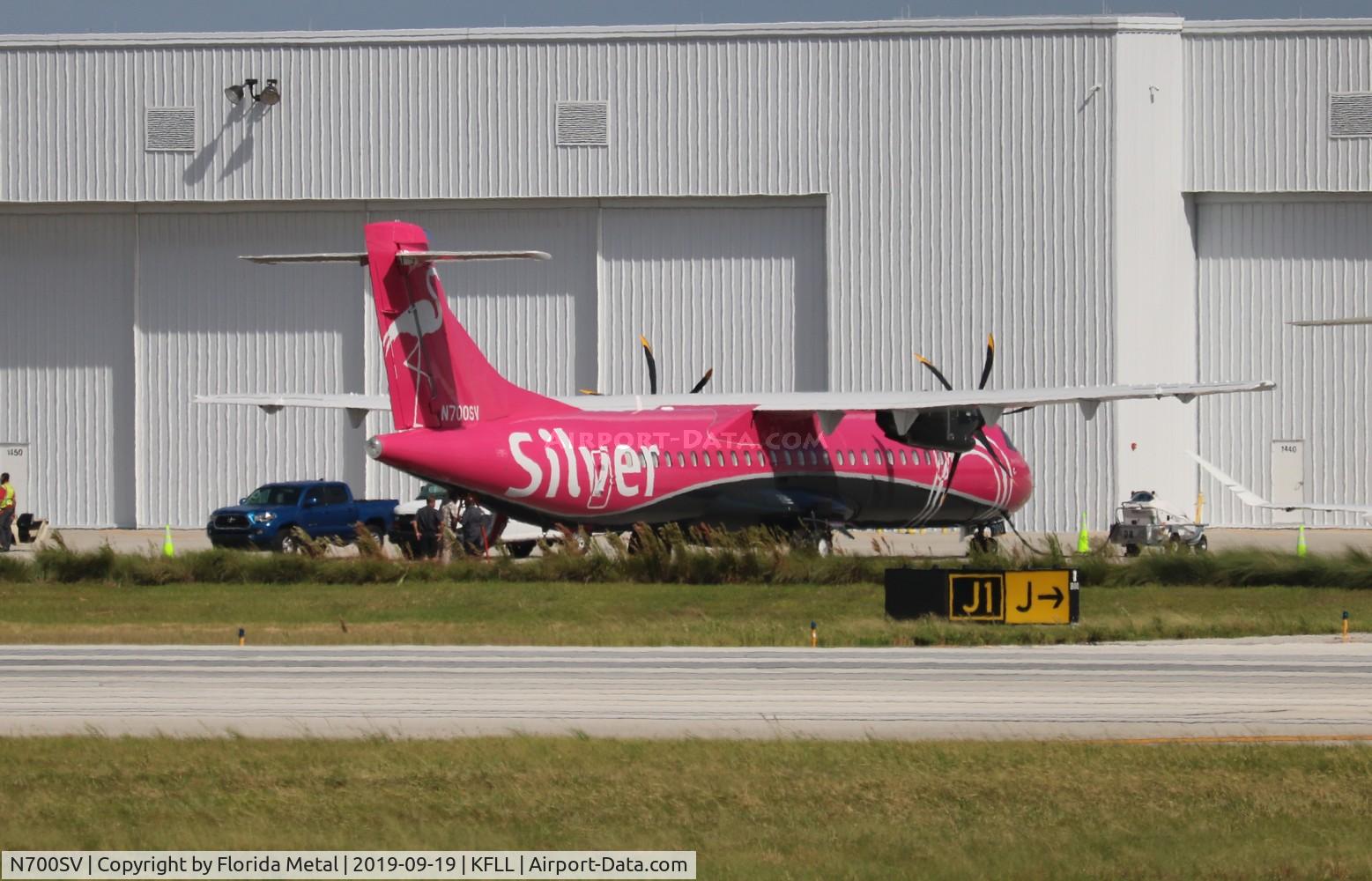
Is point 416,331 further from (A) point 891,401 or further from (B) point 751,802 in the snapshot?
(B) point 751,802

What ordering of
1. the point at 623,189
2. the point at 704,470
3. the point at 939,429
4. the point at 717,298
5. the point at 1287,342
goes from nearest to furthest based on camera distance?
the point at 704,470, the point at 939,429, the point at 623,189, the point at 1287,342, the point at 717,298

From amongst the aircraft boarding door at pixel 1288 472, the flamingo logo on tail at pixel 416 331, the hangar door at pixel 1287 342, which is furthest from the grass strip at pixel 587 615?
the hangar door at pixel 1287 342

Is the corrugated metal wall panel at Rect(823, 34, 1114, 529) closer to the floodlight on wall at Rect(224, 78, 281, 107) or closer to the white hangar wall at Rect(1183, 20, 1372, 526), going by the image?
the white hangar wall at Rect(1183, 20, 1372, 526)

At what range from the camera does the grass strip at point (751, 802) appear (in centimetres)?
1095

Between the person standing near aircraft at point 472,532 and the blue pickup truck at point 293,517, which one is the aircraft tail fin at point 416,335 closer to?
the person standing near aircraft at point 472,532

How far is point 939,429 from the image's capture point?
36062mm

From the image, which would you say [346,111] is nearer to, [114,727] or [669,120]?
[669,120]

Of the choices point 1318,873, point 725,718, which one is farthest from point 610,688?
point 1318,873

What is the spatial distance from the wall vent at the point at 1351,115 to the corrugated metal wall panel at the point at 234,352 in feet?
89.6

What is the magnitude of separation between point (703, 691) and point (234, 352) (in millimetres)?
37997

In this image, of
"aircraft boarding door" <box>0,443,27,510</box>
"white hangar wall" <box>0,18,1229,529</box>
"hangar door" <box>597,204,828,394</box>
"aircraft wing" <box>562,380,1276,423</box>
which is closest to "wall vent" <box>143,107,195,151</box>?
"white hangar wall" <box>0,18,1229,529</box>

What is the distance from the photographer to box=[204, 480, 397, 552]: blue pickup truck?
40.0 meters

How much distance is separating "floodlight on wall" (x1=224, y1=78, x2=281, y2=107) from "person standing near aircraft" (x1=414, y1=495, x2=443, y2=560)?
20.3 meters

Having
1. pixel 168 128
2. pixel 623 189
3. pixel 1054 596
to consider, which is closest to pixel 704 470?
pixel 1054 596
